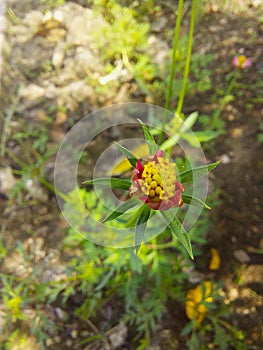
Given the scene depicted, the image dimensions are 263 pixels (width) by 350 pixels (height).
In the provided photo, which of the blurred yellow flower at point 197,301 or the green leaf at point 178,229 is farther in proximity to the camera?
the blurred yellow flower at point 197,301

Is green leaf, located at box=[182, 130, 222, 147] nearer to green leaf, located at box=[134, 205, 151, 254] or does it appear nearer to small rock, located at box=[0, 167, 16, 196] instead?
green leaf, located at box=[134, 205, 151, 254]

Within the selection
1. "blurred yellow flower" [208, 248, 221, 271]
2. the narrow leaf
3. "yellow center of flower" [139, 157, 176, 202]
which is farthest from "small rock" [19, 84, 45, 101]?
"yellow center of flower" [139, 157, 176, 202]

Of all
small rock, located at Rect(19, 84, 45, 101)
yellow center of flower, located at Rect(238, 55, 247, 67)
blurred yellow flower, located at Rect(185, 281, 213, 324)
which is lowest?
blurred yellow flower, located at Rect(185, 281, 213, 324)

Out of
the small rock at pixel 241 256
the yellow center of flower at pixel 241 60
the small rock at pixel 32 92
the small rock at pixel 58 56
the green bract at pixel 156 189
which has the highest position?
the small rock at pixel 58 56

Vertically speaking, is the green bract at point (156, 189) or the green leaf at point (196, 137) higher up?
the green leaf at point (196, 137)

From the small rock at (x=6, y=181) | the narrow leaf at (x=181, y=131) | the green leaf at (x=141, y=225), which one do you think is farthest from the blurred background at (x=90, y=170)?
the green leaf at (x=141, y=225)

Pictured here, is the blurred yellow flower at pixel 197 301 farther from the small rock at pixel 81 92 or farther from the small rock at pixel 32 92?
the small rock at pixel 32 92

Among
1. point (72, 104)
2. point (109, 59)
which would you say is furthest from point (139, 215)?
point (109, 59)
